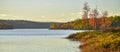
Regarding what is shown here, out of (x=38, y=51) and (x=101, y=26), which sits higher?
(x=38, y=51)

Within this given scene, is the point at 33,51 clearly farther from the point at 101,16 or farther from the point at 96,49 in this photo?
the point at 101,16

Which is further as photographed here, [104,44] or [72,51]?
[72,51]

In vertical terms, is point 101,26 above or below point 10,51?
below

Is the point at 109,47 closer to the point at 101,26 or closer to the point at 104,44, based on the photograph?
the point at 104,44

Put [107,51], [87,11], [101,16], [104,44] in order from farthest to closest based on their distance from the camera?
[101,16], [87,11], [104,44], [107,51]

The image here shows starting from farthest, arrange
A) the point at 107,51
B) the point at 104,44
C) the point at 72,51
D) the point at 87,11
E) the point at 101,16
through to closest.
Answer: the point at 101,16 → the point at 87,11 → the point at 72,51 → the point at 104,44 → the point at 107,51

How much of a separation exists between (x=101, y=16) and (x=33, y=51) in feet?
200

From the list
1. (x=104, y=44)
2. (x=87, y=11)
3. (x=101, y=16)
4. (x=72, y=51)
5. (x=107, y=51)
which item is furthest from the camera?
(x=101, y=16)

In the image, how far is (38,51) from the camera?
1155 inches

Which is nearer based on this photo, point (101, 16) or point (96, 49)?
point (96, 49)

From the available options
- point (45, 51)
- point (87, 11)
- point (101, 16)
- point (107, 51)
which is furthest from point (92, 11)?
point (107, 51)

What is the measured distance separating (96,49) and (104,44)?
104cm

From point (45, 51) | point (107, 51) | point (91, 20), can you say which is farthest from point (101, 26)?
point (107, 51)

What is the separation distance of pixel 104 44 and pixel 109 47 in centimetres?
106
